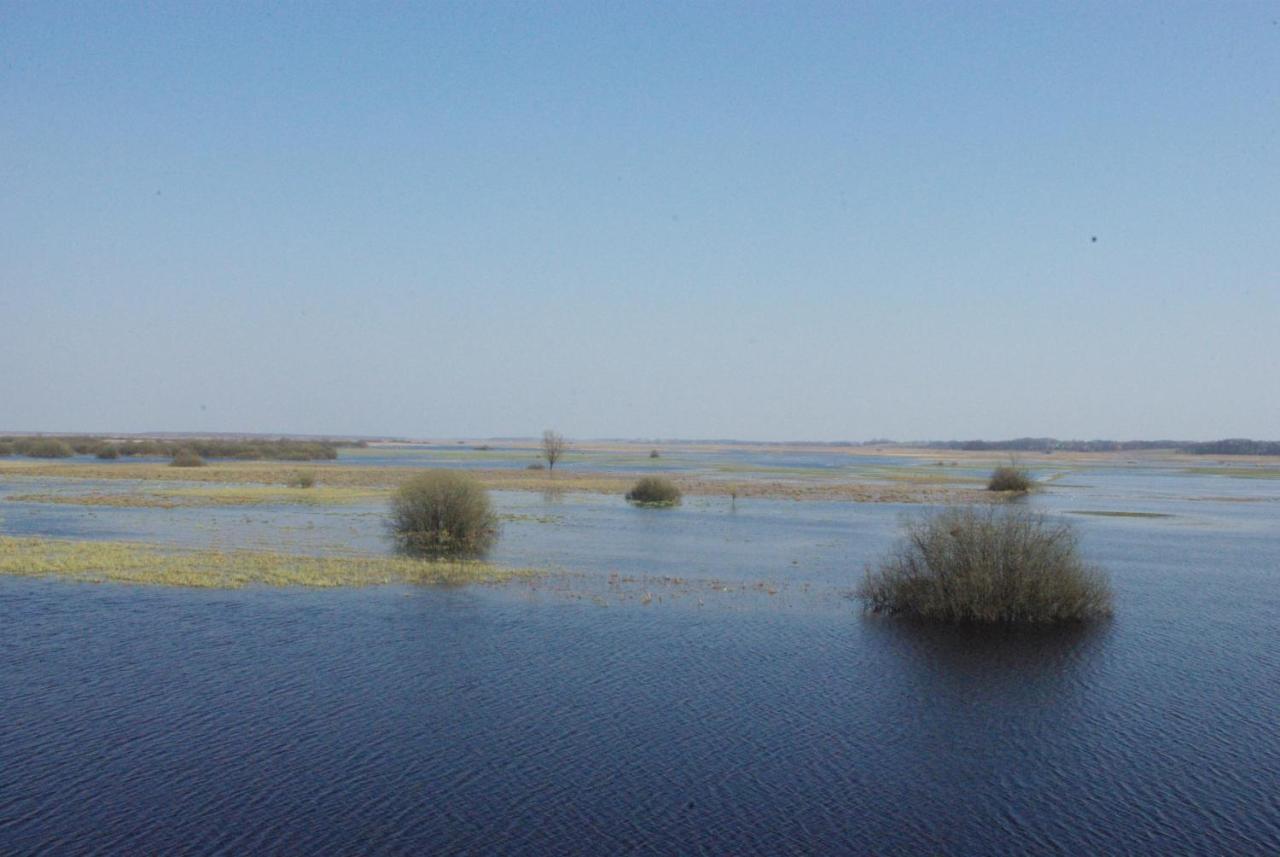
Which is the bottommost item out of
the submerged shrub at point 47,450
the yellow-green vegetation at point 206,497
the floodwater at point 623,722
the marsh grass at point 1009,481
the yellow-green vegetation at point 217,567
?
the floodwater at point 623,722

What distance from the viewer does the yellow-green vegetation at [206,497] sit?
5931 cm

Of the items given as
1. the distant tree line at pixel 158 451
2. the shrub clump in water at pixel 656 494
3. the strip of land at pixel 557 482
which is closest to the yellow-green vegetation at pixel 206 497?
the strip of land at pixel 557 482

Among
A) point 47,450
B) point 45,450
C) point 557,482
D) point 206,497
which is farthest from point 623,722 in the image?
point 45,450

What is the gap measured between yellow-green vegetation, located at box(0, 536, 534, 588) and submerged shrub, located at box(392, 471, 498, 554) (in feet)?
18.7

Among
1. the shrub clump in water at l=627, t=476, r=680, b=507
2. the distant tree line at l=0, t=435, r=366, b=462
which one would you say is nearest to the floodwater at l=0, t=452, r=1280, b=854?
the shrub clump in water at l=627, t=476, r=680, b=507

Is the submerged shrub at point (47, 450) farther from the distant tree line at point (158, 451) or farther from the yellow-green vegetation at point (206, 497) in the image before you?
the yellow-green vegetation at point (206, 497)

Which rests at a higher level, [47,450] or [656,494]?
[47,450]

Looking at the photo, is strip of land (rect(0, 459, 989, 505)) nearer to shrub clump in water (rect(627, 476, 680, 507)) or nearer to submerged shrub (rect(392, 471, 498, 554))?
shrub clump in water (rect(627, 476, 680, 507))

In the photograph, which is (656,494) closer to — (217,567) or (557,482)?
(557,482)

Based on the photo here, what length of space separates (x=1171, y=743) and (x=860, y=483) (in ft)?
261

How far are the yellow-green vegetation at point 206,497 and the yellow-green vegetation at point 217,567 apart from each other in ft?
72.0

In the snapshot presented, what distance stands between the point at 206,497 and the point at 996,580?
54.8 meters

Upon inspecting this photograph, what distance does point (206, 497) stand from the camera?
65000 mm

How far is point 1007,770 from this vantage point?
1630cm
